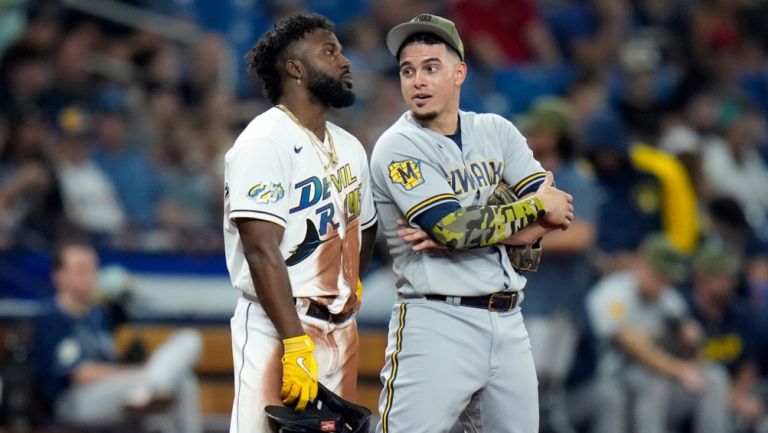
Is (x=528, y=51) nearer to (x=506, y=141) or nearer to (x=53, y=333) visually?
(x=53, y=333)

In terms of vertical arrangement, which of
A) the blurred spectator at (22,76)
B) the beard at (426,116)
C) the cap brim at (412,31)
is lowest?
the beard at (426,116)

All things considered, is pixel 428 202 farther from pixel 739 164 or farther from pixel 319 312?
pixel 739 164

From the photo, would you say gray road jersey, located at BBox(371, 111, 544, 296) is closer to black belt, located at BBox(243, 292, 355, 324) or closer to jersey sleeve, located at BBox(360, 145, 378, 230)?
jersey sleeve, located at BBox(360, 145, 378, 230)

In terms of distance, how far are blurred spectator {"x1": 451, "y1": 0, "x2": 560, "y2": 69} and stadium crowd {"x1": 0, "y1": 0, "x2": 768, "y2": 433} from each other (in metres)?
0.02

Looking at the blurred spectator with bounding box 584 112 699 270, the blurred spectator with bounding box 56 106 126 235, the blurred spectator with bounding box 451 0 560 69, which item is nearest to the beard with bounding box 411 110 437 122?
the blurred spectator with bounding box 584 112 699 270

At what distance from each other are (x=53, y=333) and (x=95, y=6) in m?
3.71

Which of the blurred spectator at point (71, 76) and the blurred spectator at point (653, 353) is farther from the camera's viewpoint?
the blurred spectator at point (71, 76)

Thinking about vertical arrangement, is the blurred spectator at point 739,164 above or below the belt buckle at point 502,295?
above

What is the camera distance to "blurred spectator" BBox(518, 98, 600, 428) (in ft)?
25.9

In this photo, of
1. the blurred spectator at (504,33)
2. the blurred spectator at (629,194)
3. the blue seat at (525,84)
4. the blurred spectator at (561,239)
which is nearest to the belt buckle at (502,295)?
the blurred spectator at (561,239)

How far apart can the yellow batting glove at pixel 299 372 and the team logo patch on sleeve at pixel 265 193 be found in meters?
0.47

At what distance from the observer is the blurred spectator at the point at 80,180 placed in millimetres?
9188

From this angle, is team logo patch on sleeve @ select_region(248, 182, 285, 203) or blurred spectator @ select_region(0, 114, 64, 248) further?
blurred spectator @ select_region(0, 114, 64, 248)

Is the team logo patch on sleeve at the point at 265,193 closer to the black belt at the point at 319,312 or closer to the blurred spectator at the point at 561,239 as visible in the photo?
the black belt at the point at 319,312
